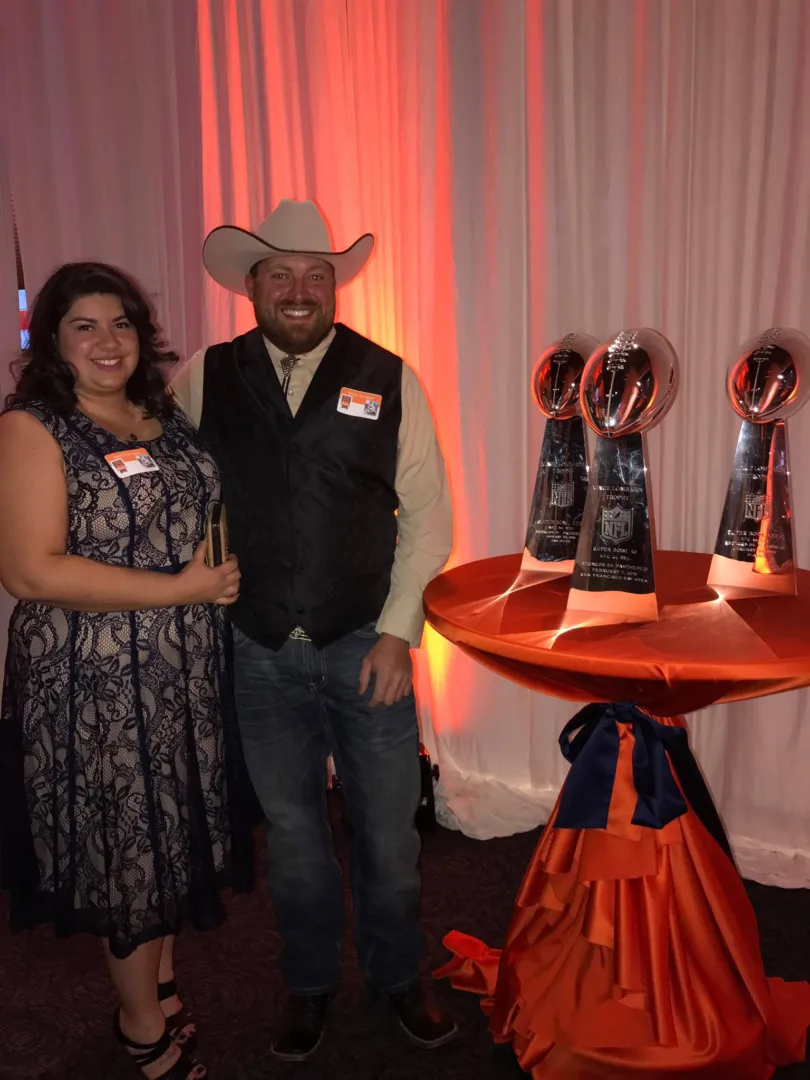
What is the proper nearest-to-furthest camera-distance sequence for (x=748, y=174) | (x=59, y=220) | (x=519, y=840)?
(x=748, y=174), (x=519, y=840), (x=59, y=220)

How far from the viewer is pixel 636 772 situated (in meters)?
1.38

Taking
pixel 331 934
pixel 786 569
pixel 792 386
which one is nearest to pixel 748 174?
pixel 792 386

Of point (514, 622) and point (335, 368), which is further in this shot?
point (335, 368)

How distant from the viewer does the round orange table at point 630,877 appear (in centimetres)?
130

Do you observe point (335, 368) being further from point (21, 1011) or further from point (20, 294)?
point (20, 294)

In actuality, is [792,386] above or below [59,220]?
below

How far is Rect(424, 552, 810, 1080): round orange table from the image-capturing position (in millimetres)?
1299

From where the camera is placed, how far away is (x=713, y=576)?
158cm

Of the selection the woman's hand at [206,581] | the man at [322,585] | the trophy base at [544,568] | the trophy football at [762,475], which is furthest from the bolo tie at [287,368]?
the trophy football at [762,475]

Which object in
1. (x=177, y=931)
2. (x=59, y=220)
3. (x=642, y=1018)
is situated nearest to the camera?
(x=642, y=1018)

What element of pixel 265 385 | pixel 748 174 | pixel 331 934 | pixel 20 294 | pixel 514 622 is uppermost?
pixel 748 174

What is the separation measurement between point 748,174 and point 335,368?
1.30 m

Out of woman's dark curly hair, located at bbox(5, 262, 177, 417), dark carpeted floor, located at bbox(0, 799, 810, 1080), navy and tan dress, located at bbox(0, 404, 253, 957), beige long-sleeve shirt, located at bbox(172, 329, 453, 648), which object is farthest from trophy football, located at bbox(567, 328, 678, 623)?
dark carpeted floor, located at bbox(0, 799, 810, 1080)

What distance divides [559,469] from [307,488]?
0.54 m
